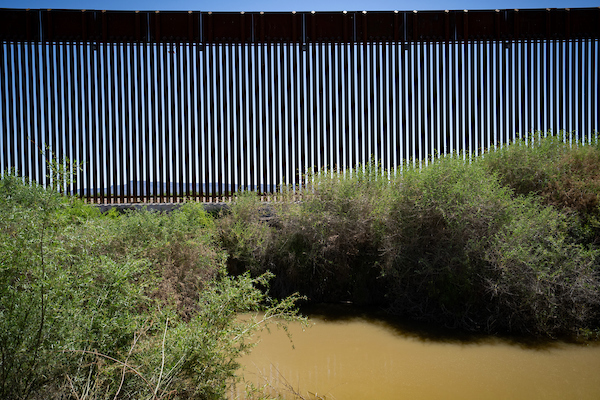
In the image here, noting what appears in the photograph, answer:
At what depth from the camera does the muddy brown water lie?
8.84 feet

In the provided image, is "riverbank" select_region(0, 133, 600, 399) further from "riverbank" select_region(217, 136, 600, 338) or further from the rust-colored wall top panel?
the rust-colored wall top panel

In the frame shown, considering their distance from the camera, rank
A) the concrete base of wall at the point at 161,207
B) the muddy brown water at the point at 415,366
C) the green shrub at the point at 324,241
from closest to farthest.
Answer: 1. the muddy brown water at the point at 415,366
2. the green shrub at the point at 324,241
3. the concrete base of wall at the point at 161,207

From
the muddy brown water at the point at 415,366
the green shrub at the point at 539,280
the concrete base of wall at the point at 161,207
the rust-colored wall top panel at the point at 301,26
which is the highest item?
the rust-colored wall top panel at the point at 301,26

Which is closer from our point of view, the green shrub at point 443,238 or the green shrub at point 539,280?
the green shrub at point 539,280

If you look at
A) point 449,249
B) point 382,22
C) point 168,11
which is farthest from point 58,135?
point 449,249

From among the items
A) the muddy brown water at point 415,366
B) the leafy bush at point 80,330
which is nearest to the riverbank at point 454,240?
the muddy brown water at point 415,366

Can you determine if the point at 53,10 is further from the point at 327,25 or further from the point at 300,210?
the point at 300,210

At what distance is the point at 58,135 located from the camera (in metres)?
6.73

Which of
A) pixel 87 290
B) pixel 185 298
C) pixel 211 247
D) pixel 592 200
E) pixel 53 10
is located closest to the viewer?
pixel 87 290

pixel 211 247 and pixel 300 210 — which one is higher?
pixel 300 210

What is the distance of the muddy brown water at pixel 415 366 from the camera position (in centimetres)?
269

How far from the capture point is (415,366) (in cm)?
317

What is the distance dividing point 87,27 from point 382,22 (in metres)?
5.88

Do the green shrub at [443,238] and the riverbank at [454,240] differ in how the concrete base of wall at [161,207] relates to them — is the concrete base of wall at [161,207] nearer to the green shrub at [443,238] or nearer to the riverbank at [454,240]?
the riverbank at [454,240]
